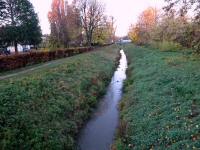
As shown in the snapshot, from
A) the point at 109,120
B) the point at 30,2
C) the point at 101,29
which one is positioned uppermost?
the point at 30,2

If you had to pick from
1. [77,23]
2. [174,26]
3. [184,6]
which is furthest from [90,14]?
[184,6]

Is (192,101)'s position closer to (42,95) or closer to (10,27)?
(42,95)

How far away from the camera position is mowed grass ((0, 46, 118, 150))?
35.9 feet

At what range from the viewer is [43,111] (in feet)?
44.3

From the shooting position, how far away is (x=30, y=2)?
67.3m

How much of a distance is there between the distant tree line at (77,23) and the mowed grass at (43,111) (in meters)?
47.1

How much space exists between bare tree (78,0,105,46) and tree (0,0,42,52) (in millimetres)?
13765

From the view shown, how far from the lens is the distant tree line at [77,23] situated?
6631 centimetres

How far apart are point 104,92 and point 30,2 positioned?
165 ft

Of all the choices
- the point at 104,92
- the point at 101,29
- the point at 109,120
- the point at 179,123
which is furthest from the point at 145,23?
the point at 179,123

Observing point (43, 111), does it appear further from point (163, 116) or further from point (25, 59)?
point (25, 59)

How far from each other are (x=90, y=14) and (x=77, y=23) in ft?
21.3

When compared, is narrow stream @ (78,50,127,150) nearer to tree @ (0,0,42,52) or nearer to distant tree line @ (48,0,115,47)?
tree @ (0,0,42,52)

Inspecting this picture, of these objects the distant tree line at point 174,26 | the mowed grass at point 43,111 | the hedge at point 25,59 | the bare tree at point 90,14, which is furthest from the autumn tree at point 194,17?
the bare tree at point 90,14
